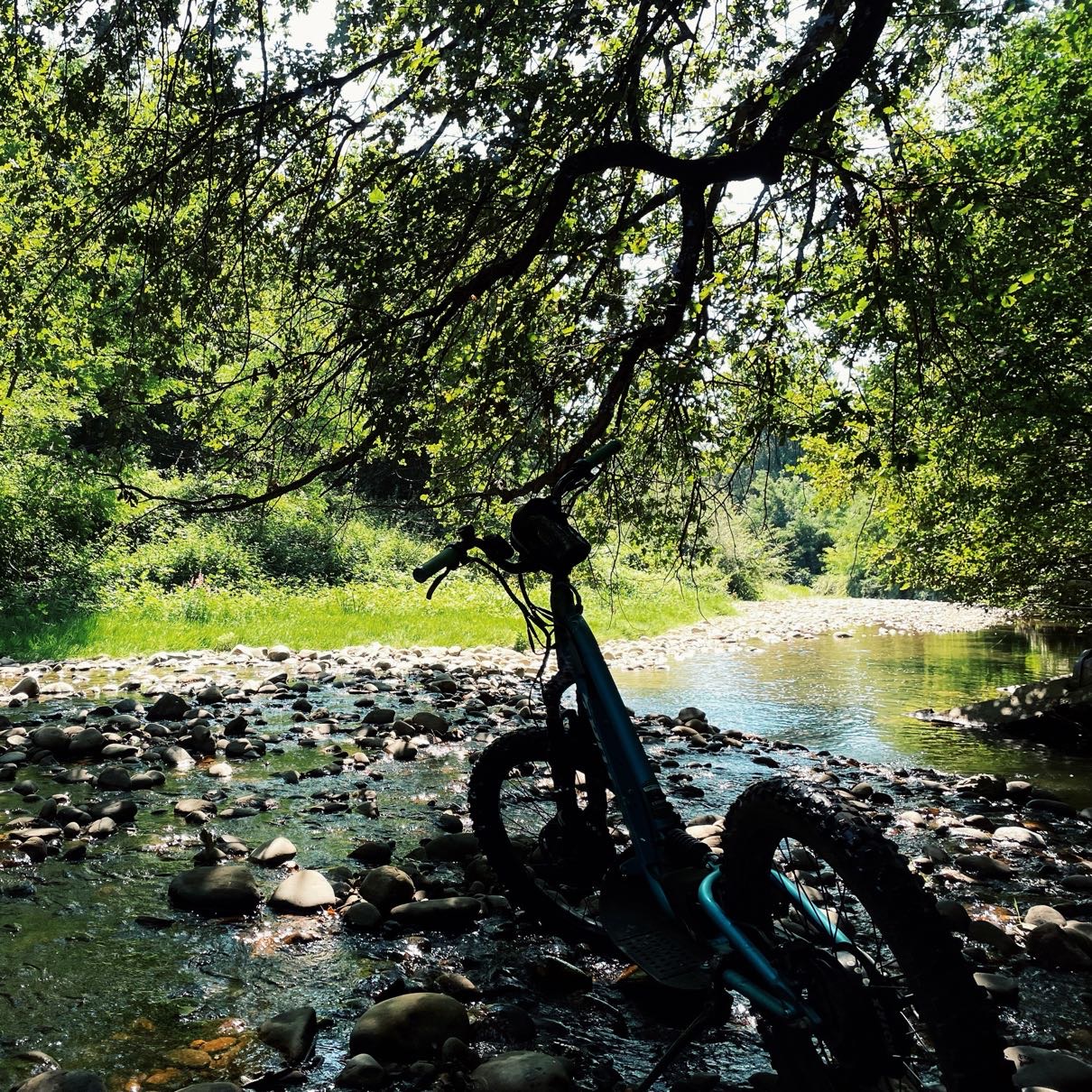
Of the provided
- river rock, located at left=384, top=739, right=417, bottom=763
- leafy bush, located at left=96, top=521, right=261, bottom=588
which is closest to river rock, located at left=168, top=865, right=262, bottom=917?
river rock, located at left=384, top=739, right=417, bottom=763

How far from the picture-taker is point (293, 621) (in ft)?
52.5

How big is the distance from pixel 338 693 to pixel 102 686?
2.89 meters

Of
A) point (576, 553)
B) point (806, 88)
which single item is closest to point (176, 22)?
point (806, 88)

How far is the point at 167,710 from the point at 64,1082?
6247 mm

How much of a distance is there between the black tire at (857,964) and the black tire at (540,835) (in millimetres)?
1040

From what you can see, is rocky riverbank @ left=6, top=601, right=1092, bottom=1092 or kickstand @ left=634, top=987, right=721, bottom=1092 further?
rocky riverbank @ left=6, top=601, right=1092, bottom=1092

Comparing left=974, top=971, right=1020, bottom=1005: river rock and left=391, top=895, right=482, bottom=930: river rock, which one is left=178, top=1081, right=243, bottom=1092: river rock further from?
left=974, top=971, right=1020, bottom=1005: river rock

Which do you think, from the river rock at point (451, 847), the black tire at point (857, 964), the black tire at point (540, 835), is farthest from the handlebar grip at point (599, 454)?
the river rock at point (451, 847)

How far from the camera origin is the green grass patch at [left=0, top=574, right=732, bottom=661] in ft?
42.4

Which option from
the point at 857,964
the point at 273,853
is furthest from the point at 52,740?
the point at 857,964

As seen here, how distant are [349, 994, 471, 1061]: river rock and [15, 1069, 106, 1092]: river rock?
743mm

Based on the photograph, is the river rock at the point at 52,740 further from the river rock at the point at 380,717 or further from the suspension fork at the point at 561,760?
the suspension fork at the point at 561,760

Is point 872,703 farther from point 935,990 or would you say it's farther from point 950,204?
point 935,990

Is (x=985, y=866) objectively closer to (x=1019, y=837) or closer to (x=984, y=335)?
(x=1019, y=837)
